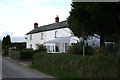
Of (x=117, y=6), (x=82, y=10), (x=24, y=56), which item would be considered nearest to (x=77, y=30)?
(x=82, y=10)

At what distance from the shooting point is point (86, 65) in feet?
39.2

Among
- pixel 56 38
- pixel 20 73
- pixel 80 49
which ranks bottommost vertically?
pixel 20 73

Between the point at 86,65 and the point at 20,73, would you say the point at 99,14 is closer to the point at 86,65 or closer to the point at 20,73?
the point at 86,65

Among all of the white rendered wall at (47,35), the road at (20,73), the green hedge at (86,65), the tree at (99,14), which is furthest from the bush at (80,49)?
the white rendered wall at (47,35)

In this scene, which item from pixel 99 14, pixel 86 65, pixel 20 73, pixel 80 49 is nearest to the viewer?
pixel 99 14

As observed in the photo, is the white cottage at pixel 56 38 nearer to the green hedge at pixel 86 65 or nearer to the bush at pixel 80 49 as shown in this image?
the bush at pixel 80 49

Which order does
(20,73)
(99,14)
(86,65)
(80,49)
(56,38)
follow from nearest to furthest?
(99,14), (86,65), (20,73), (80,49), (56,38)

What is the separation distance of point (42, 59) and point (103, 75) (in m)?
10.1

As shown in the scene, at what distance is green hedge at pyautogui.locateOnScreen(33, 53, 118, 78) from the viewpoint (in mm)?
10012

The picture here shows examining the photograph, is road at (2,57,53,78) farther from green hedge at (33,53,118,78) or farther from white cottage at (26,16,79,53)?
white cottage at (26,16,79,53)

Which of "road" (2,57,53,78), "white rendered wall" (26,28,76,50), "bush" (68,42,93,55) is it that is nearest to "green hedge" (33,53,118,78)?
"road" (2,57,53,78)

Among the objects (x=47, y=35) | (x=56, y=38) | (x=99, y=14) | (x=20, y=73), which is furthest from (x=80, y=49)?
(x=47, y=35)

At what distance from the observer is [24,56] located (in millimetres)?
27125

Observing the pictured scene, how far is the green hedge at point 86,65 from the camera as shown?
394 inches
